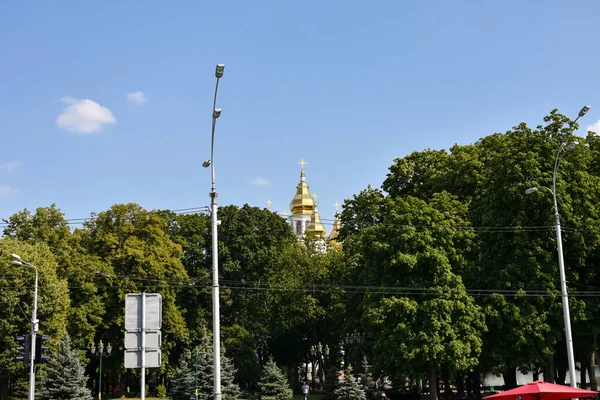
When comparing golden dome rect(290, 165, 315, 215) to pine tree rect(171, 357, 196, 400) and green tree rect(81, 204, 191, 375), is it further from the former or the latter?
pine tree rect(171, 357, 196, 400)

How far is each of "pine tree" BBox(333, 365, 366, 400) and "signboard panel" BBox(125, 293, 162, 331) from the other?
97.6ft

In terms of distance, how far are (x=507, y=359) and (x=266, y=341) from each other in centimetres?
3102

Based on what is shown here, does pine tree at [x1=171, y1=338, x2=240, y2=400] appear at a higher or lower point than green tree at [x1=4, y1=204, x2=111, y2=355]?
lower

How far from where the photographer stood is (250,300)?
59688 millimetres

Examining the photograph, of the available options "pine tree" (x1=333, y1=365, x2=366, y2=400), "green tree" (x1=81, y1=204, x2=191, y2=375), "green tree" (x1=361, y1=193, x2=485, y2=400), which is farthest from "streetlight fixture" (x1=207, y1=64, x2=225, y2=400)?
"green tree" (x1=81, y1=204, x2=191, y2=375)

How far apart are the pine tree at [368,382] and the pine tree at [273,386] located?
21.4 ft

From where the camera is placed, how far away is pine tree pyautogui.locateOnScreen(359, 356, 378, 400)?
4088 centimetres

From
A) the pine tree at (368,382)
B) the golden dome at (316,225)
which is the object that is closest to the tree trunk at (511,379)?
the pine tree at (368,382)

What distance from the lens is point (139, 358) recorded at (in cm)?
1108

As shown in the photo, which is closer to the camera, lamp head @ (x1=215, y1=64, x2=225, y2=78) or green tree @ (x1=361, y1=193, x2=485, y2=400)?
lamp head @ (x1=215, y1=64, x2=225, y2=78)

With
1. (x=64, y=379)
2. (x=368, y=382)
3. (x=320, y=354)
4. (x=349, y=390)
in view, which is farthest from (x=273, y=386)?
(x=320, y=354)

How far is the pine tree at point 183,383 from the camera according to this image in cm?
4509

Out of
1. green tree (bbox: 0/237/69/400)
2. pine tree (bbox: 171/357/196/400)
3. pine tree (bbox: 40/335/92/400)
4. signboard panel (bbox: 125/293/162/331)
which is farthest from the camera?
pine tree (bbox: 171/357/196/400)

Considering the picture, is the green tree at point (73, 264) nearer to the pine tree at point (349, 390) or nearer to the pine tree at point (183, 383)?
the pine tree at point (183, 383)
